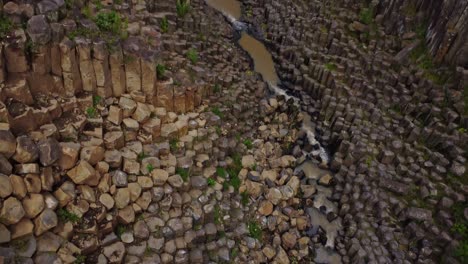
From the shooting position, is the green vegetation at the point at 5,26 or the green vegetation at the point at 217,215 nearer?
the green vegetation at the point at 5,26

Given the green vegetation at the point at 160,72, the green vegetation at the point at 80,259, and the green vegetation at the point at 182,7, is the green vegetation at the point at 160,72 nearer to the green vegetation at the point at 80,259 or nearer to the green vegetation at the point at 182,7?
the green vegetation at the point at 182,7

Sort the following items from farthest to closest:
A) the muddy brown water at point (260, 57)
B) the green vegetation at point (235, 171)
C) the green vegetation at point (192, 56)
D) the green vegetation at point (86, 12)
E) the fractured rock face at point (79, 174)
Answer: the muddy brown water at point (260, 57) → the green vegetation at point (192, 56) → the green vegetation at point (235, 171) → the green vegetation at point (86, 12) → the fractured rock face at point (79, 174)

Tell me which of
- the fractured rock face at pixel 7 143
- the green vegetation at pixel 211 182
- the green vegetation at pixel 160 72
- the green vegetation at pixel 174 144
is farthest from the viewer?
the green vegetation at pixel 160 72

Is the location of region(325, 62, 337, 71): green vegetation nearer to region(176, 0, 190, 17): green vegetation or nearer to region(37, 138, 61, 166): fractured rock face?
region(176, 0, 190, 17): green vegetation

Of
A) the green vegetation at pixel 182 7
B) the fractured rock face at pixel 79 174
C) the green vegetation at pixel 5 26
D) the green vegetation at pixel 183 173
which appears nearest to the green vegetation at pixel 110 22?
the green vegetation at pixel 5 26

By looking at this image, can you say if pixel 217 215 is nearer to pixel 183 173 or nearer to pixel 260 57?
pixel 183 173

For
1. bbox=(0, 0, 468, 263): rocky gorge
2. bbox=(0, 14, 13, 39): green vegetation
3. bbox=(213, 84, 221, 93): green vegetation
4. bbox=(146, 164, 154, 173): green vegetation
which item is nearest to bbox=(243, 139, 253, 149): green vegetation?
bbox=(0, 0, 468, 263): rocky gorge

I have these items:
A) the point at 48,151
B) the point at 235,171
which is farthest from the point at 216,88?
the point at 48,151
